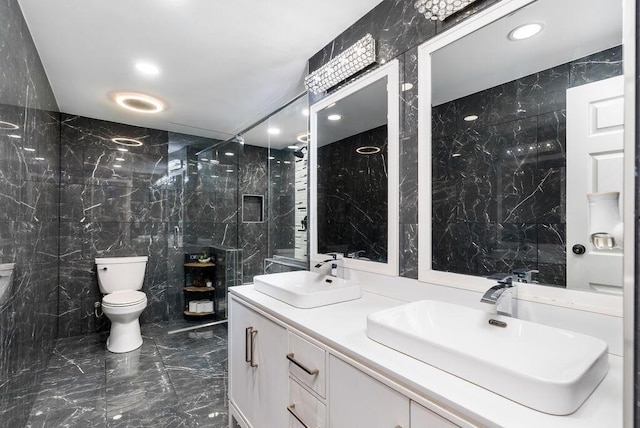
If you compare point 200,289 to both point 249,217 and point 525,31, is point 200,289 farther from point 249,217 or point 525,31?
point 525,31

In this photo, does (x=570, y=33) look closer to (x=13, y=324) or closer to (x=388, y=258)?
(x=388, y=258)

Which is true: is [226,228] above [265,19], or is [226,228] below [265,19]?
below

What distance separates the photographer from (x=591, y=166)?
99cm

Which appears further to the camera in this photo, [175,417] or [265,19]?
[175,417]

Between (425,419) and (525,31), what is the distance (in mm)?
1326

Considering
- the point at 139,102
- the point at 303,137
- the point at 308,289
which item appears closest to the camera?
the point at 308,289

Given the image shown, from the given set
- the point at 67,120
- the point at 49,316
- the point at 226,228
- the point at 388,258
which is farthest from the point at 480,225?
the point at 67,120

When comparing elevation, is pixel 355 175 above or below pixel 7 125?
below

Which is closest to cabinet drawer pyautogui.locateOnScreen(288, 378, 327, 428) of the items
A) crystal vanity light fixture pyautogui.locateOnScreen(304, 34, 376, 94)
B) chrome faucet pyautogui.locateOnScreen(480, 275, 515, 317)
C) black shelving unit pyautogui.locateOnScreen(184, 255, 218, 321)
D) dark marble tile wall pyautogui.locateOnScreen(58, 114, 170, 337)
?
chrome faucet pyautogui.locateOnScreen(480, 275, 515, 317)

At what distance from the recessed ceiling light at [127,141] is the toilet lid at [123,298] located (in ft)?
5.48

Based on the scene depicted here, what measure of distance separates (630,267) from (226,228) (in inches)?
151

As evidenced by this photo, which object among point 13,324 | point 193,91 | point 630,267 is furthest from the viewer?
point 193,91

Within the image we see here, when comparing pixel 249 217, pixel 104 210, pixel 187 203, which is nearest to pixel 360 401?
pixel 249 217

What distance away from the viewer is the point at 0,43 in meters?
1.36
